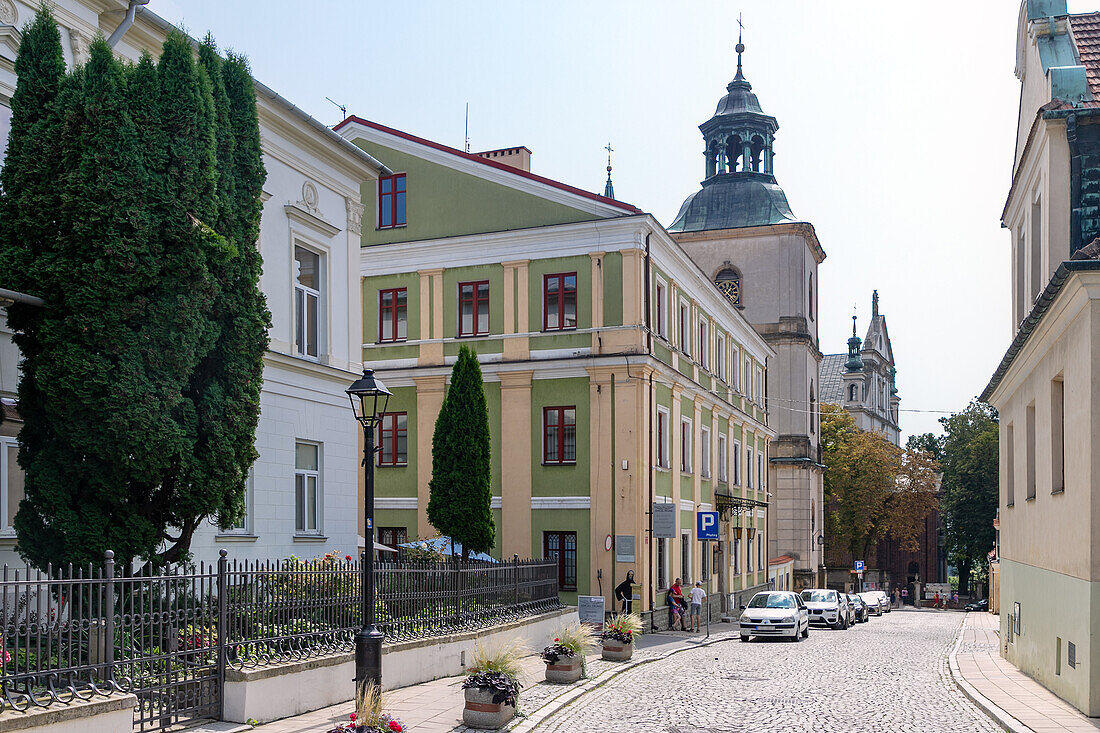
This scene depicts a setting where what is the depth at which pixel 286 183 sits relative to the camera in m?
19.3

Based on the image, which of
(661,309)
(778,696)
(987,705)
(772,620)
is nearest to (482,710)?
(778,696)

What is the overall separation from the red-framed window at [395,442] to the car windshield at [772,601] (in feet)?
36.2

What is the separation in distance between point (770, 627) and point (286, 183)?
57.0ft

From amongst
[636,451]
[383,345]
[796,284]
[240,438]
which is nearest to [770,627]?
[636,451]

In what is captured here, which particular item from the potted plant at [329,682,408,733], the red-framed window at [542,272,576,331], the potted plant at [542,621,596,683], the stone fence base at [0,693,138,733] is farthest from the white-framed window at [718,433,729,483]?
the stone fence base at [0,693,138,733]

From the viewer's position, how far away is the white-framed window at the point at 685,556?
33719 millimetres

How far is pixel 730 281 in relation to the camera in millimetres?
57750

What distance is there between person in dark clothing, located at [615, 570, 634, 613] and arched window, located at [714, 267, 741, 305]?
31225 millimetres

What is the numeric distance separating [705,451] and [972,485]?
151 ft

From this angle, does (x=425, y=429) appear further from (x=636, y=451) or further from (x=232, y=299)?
(x=232, y=299)

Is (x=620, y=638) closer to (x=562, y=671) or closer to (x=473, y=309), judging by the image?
(x=562, y=671)

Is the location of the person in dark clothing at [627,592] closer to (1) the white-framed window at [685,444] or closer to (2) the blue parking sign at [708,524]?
(2) the blue parking sign at [708,524]

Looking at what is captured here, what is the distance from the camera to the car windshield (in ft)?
98.2

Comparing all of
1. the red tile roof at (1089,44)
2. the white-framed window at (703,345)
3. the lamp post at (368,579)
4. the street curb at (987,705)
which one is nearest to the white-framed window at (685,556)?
the white-framed window at (703,345)
